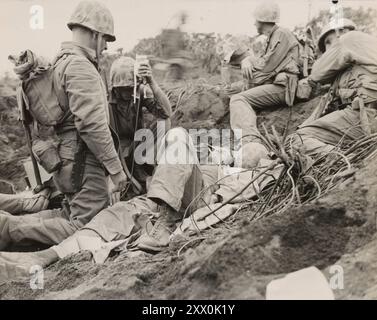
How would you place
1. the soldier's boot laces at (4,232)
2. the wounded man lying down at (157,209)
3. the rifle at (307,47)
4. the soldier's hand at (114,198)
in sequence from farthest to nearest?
the rifle at (307,47) < the soldier's hand at (114,198) < the soldier's boot laces at (4,232) < the wounded man lying down at (157,209)

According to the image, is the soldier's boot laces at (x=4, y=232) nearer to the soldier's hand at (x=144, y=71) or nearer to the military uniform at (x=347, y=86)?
the soldier's hand at (x=144, y=71)

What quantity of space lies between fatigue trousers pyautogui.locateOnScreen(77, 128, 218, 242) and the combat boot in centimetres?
8

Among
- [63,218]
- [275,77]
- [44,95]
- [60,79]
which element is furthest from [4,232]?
[275,77]

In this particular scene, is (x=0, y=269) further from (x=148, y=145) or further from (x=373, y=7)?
(x=373, y=7)

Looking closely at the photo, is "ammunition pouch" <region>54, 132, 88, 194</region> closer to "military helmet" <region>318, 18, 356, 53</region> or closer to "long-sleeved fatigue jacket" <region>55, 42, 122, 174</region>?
"long-sleeved fatigue jacket" <region>55, 42, 122, 174</region>

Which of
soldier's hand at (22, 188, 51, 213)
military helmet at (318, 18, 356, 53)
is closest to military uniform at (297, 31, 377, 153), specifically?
military helmet at (318, 18, 356, 53)

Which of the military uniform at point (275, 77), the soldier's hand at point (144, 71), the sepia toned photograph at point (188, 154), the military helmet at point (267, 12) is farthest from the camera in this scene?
the military uniform at point (275, 77)

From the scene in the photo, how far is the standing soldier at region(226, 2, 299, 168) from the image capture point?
8.80 meters

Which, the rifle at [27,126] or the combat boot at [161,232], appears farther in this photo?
the rifle at [27,126]

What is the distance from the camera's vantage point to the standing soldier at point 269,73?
880cm

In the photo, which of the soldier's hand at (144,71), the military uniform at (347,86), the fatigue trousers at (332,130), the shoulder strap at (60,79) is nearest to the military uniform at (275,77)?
the military uniform at (347,86)

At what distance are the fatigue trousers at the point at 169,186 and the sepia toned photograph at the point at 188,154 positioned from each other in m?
0.01

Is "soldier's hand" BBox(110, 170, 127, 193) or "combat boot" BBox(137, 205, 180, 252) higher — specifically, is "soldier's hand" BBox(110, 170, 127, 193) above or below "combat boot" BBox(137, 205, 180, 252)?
below

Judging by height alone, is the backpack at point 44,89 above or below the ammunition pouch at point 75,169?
above
